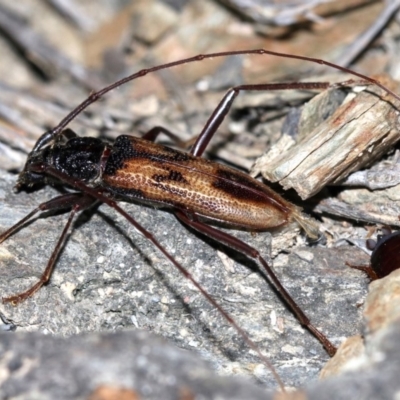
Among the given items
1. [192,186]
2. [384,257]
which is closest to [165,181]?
[192,186]

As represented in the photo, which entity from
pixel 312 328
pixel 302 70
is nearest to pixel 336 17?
pixel 302 70

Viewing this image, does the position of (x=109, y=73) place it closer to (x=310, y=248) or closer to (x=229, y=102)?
(x=229, y=102)

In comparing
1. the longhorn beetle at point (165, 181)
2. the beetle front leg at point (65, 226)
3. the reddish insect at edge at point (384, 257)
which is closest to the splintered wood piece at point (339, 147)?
the longhorn beetle at point (165, 181)

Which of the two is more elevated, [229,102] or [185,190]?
[229,102]

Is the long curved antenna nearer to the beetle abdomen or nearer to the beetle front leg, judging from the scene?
the beetle abdomen

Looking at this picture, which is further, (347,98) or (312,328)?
(347,98)

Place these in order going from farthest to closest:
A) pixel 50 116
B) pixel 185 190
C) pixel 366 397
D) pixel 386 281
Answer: pixel 50 116
pixel 185 190
pixel 386 281
pixel 366 397

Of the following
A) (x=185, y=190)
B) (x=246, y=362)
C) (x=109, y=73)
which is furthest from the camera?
(x=109, y=73)

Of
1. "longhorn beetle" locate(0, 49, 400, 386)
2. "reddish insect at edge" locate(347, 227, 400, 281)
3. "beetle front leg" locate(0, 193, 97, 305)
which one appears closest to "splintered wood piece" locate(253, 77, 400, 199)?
"longhorn beetle" locate(0, 49, 400, 386)
